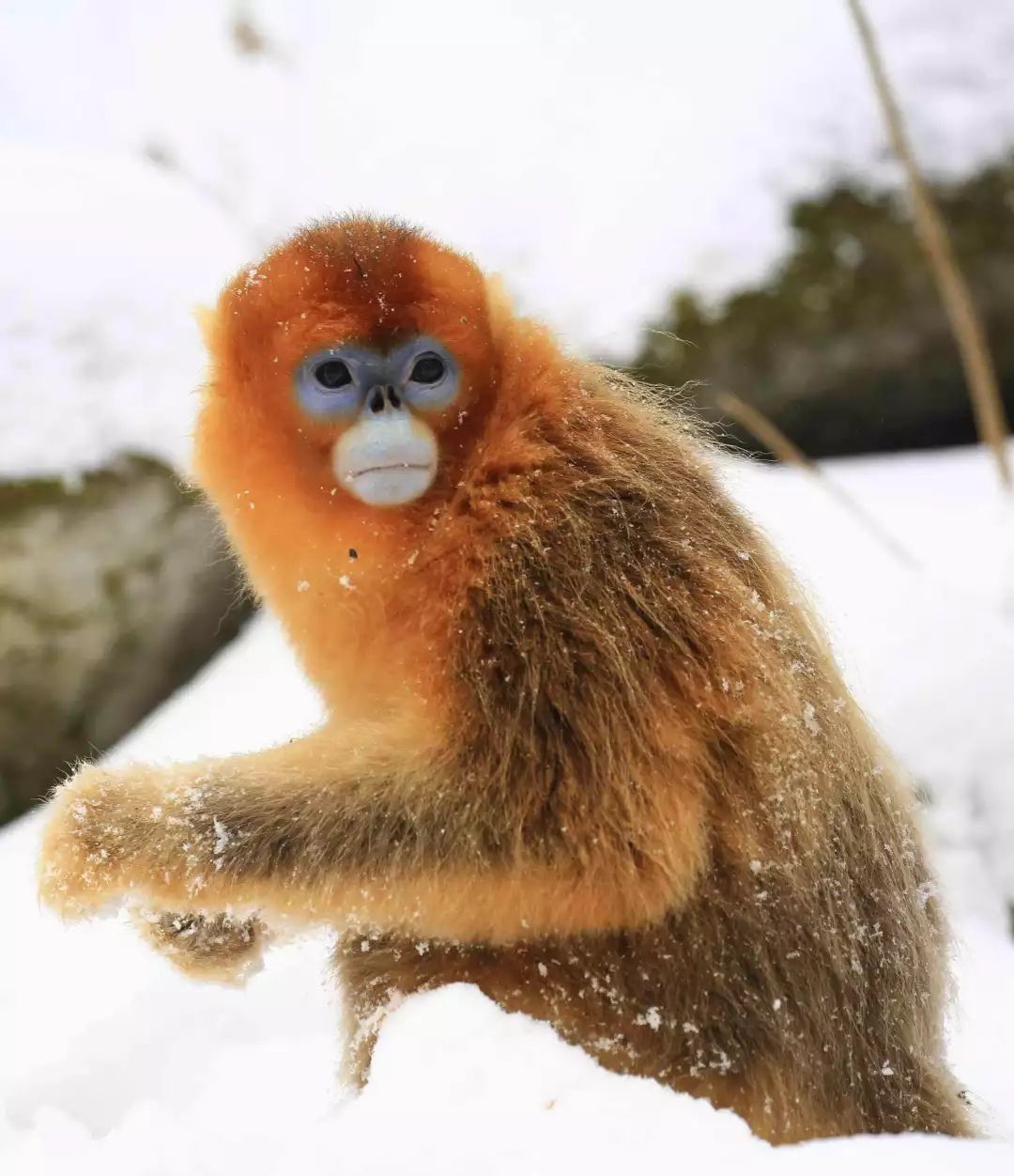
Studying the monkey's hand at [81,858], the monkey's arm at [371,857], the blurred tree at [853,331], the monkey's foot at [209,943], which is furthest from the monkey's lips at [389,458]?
the blurred tree at [853,331]

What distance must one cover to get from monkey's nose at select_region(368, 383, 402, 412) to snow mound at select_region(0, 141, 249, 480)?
1.61 metres

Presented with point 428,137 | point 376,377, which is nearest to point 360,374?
point 376,377

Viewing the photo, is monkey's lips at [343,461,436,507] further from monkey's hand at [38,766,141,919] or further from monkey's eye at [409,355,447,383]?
monkey's hand at [38,766,141,919]

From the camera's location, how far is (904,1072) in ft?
4.44

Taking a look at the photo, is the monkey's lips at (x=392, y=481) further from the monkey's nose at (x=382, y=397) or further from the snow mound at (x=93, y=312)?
the snow mound at (x=93, y=312)

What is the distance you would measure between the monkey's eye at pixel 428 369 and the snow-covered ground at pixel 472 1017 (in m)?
0.40

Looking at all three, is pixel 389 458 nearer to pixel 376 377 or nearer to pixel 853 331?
pixel 376 377

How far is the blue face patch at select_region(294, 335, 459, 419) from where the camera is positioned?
1.19 meters

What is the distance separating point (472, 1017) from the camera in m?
1.10

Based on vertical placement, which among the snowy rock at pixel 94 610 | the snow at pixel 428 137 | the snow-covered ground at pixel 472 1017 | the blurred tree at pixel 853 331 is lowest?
the snow-covered ground at pixel 472 1017

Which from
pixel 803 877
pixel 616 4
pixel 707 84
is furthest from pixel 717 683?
pixel 616 4

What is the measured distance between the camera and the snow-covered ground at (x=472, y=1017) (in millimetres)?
944

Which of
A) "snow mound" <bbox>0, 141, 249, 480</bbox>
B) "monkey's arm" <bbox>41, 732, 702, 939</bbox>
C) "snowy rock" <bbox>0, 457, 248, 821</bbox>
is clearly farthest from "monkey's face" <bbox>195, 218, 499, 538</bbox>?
"snow mound" <bbox>0, 141, 249, 480</bbox>

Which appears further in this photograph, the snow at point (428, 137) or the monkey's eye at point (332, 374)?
the snow at point (428, 137)
